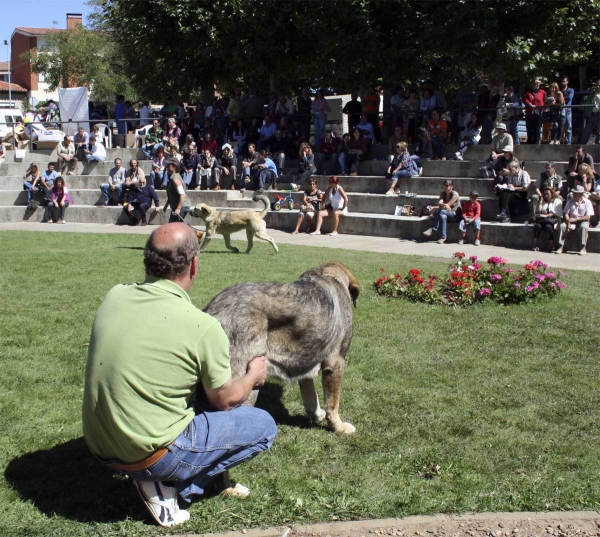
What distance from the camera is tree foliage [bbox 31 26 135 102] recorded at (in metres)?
55.4

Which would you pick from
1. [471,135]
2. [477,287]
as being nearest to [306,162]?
[471,135]

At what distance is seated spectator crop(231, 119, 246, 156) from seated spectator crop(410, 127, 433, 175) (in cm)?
586

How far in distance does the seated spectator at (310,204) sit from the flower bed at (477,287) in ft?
28.4

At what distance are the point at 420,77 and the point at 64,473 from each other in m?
23.0

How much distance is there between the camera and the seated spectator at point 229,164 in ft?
70.0

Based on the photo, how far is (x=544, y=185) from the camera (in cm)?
1560

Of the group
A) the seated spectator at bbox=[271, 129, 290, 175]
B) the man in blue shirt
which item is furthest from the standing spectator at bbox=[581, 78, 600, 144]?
the seated spectator at bbox=[271, 129, 290, 175]

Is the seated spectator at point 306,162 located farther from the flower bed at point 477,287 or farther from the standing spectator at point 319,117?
the flower bed at point 477,287

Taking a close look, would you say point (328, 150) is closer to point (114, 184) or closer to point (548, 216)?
point (114, 184)

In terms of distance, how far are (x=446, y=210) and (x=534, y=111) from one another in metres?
4.26

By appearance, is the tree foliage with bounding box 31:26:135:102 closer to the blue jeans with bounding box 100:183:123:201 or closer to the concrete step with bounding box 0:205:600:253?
the concrete step with bounding box 0:205:600:253

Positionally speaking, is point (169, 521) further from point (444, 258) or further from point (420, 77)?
point (420, 77)

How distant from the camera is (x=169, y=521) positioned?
374cm

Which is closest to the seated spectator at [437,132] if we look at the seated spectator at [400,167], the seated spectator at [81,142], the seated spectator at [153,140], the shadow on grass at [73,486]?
the seated spectator at [400,167]
